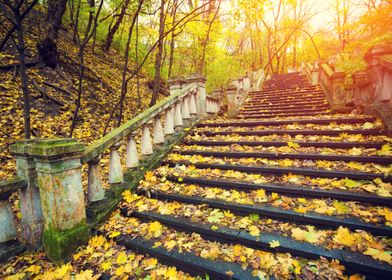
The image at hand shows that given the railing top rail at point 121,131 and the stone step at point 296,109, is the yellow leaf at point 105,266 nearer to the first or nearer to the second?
the railing top rail at point 121,131

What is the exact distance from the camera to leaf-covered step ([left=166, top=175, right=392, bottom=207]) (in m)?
3.01

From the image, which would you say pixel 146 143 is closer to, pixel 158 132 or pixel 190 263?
pixel 158 132

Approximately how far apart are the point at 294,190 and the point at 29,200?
12.6 feet

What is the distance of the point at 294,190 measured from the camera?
3434 mm

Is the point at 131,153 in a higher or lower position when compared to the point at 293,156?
higher

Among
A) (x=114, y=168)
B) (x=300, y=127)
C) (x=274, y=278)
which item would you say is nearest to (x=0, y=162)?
(x=114, y=168)

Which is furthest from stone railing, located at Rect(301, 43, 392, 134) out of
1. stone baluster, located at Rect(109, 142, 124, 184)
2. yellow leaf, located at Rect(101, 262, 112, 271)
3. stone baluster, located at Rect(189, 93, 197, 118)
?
yellow leaf, located at Rect(101, 262, 112, 271)

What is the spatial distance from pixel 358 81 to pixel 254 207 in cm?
523

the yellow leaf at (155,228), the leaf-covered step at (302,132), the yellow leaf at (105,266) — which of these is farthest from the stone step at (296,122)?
the yellow leaf at (105,266)

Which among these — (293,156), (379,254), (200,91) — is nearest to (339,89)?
(293,156)

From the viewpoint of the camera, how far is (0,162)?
4980 mm

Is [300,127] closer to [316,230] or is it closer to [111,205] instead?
[316,230]

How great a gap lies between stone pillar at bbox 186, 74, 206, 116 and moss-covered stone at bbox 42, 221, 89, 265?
15.3 ft

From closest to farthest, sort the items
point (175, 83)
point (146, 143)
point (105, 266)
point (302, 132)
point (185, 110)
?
point (105, 266) < point (146, 143) < point (302, 132) < point (185, 110) < point (175, 83)
